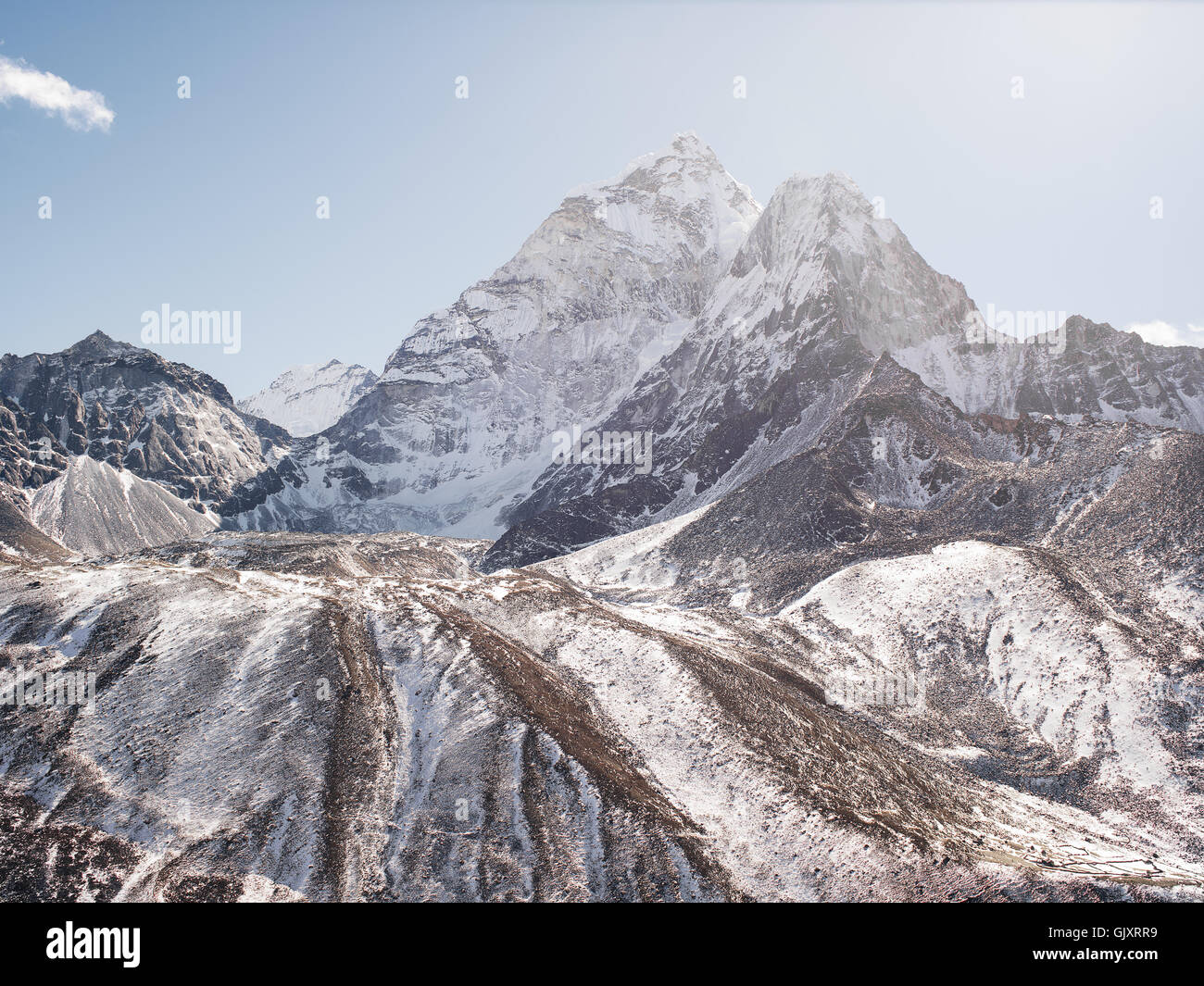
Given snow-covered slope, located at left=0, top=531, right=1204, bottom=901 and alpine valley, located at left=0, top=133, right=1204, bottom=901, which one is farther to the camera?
alpine valley, located at left=0, top=133, right=1204, bottom=901

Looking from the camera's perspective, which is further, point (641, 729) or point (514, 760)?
point (641, 729)

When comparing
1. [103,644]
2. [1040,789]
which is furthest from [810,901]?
[103,644]

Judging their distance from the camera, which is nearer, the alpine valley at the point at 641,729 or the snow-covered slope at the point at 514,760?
the snow-covered slope at the point at 514,760

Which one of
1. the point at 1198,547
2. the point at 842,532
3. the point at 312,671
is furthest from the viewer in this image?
the point at 842,532

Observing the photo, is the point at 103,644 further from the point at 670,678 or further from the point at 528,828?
the point at 670,678

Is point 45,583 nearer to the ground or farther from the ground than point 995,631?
farther from the ground

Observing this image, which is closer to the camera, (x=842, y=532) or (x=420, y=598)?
(x=420, y=598)
